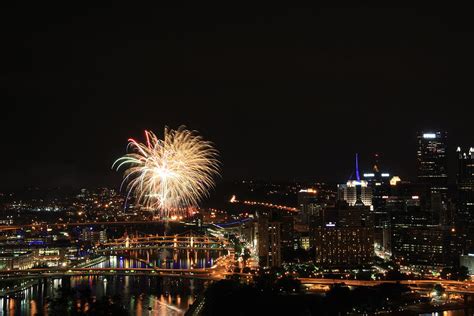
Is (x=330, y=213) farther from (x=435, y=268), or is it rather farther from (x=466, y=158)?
(x=466, y=158)

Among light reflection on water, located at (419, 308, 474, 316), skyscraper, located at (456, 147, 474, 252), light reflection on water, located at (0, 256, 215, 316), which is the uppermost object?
skyscraper, located at (456, 147, 474, 252)

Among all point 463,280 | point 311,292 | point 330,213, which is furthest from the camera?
point 330,213

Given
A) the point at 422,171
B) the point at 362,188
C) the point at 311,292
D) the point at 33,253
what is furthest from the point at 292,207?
the point at 311,292

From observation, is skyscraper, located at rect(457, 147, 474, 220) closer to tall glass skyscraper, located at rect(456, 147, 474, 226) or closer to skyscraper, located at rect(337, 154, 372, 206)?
tall glass skyscraper, located at rect(456, 147, 474, 226)

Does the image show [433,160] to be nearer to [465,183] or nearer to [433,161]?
[433,161]

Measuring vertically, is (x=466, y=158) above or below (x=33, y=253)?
above

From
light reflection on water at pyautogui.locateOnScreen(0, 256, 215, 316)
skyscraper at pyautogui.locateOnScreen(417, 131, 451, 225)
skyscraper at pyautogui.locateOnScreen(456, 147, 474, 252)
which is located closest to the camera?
light reflection on water at pyautogui.locateOnScreen(0, 256, 215, 316)

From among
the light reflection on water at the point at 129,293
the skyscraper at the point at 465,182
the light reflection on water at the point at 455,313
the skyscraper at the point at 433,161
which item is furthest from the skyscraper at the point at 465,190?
the light reflection on water at the point at 129,293

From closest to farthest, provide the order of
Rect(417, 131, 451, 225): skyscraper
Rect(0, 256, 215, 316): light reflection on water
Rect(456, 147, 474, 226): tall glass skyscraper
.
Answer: Rect(0, 256, 215, 316): light reflection on water < Rect(456, 147, 474, 226): tall glass skyscraper < Rect(417, 131, 451, 225): skyscraper

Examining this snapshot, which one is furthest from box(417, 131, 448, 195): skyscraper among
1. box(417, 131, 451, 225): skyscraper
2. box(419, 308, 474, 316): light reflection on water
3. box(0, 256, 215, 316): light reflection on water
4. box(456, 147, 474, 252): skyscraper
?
box(419, 308, 474, 316): light reflection on water
